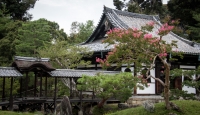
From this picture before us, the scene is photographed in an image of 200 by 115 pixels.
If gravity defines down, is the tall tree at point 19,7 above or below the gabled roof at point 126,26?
above

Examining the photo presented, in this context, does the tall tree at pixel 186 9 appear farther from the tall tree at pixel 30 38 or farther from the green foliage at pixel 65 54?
the tall tree at pixel 30 38

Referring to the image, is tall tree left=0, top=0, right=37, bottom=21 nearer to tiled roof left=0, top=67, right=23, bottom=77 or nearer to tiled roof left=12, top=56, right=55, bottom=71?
tiled roof left=12, top=56, right=55, bottom=71

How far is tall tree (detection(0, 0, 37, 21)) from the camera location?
38.3 metres

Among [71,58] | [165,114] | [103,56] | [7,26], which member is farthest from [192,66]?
[7,26]

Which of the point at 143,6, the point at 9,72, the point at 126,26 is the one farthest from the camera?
the point at 143,6

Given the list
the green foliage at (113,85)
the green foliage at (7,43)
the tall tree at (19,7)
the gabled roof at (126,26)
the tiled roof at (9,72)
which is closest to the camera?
the green foliage at (113,85)

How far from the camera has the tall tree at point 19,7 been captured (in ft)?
126

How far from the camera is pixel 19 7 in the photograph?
128 ft

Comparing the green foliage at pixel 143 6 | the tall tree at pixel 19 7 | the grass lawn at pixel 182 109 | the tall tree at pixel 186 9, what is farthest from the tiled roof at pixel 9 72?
the green foliage at pixel 143 6

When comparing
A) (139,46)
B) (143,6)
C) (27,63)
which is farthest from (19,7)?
(139,46)

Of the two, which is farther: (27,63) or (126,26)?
(126,26)

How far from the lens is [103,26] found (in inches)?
1007

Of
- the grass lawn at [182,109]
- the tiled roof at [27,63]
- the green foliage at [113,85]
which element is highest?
the tiled roof at [27,63]

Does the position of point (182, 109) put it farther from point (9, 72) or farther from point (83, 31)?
point (83, 31)
